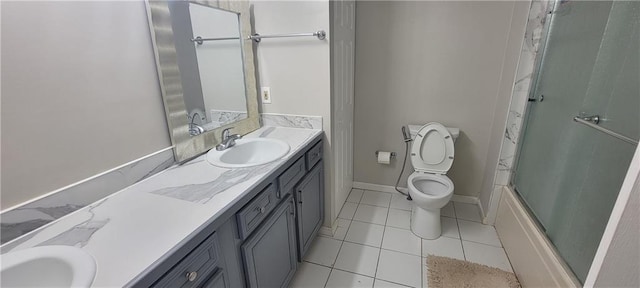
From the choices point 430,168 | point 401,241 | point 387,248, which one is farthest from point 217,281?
point 430,168

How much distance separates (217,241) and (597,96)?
171cm

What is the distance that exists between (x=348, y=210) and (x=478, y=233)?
1.02m

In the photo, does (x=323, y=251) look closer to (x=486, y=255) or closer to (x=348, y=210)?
(x=348, y=210)

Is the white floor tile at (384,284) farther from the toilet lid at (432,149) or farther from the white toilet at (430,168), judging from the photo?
the toilet lid at (432,149)

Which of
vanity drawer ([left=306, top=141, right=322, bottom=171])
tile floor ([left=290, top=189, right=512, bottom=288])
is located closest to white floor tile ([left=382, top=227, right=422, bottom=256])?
tile floor ([left=290, top=189, right=512, bottom=288])

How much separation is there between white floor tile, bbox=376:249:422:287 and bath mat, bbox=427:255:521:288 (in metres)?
0.07

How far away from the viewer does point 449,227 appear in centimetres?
212

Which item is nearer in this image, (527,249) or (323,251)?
(527,249)

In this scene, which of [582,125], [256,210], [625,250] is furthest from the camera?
[582,125]

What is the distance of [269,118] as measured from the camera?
74.6 inches

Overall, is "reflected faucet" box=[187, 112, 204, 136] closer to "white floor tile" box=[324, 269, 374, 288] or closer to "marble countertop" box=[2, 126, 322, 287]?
"marble countertop" box=[2, 126, 322, 287]

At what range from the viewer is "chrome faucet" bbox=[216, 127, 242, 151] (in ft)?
4.82

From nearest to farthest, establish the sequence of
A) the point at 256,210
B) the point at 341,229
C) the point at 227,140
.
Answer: the point at 256,210 → the point at 227,140 → the point at 341,229

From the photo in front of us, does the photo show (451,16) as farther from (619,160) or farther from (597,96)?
(619,160)
